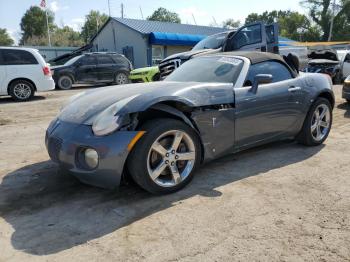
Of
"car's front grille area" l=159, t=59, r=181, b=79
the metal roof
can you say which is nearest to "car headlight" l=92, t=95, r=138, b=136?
"car's front grille area" l=159, t=59, r=181, b=79

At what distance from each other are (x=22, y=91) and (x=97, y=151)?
31.4 feet

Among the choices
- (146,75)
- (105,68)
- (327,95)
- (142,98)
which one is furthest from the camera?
(105,68)

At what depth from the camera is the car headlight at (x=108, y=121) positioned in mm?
3334

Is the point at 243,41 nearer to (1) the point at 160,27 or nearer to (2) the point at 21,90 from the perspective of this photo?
(2) the point at 21,90

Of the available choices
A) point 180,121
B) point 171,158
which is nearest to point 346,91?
point 180,121

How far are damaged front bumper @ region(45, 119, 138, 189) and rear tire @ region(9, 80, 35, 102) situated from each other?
29.7 feet

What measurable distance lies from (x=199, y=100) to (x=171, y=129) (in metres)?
0.50

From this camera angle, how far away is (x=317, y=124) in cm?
538

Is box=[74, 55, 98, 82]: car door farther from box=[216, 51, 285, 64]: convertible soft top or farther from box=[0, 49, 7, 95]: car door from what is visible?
box=[216, 51, 285, 64]: convertible soft top

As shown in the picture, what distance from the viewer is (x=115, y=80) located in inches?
684

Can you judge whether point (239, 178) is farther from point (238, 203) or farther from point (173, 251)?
point (173, 251)

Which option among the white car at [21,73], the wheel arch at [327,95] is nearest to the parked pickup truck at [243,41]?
the white car at [21,73]

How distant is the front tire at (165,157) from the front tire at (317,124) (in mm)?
2110

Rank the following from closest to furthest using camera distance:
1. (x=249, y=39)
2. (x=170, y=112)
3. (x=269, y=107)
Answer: (x=170, y=112), (x=269, y=107), (x=249, y=39)
